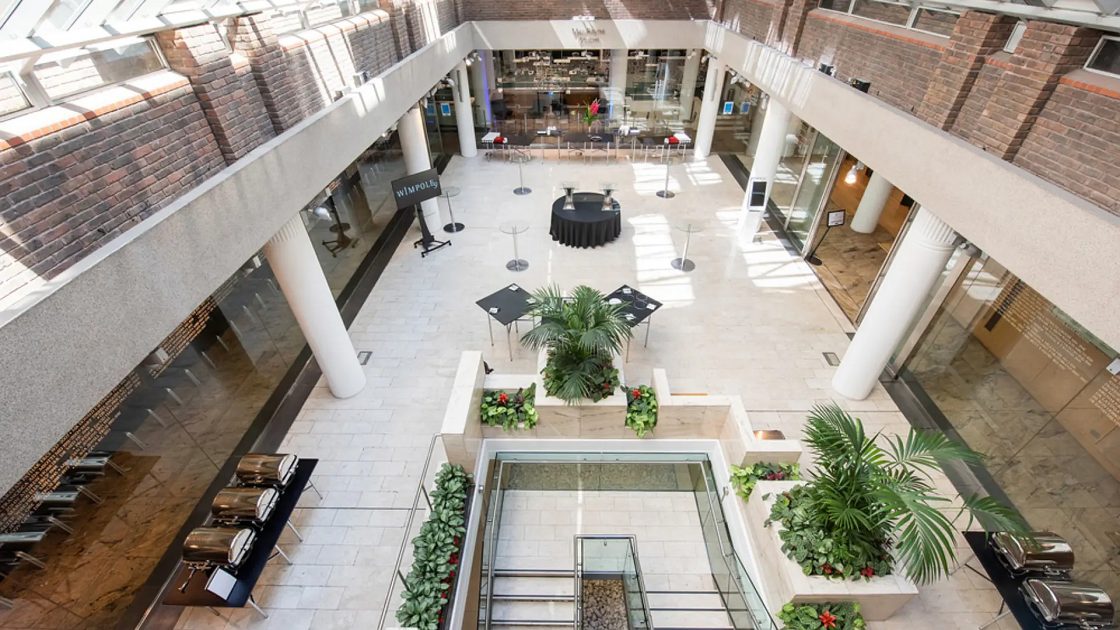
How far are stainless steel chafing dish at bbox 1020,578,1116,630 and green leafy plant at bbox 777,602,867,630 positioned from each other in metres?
1.67

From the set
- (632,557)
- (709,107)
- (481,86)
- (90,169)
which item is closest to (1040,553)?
(632,557)

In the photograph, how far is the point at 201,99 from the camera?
15.4 ft

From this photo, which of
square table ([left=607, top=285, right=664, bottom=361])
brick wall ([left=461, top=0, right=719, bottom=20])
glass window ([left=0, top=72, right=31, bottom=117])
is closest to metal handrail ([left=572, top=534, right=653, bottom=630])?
square table ([left=607, top=285, right=664, bottom=361])

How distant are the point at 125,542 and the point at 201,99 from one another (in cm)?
488

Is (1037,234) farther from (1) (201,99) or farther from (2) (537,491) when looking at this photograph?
(1) (201,99)

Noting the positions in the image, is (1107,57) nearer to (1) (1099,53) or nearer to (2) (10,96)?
(1) (1099,53)

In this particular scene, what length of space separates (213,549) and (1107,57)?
32.6ft

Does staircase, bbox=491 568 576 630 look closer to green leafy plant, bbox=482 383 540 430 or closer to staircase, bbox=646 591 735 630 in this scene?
staircase, bbox=646 591 735 630

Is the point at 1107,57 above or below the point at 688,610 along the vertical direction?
above

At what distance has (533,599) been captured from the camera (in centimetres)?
598

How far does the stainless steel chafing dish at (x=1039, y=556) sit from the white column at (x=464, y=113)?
15664 mm

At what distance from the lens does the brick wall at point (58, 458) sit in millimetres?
4113

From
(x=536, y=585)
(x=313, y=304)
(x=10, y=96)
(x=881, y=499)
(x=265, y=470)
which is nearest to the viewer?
(x=10, y=96)

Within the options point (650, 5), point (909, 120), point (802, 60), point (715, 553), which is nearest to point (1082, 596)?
→ point (715, 553)
